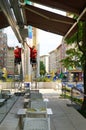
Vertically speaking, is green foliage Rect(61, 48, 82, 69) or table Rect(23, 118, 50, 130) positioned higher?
green foliage Rect(61, 48, 82, 69)

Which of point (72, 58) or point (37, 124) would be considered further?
point (72, 58)

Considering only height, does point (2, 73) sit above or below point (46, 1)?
below

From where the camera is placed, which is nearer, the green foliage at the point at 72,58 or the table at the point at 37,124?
the table at the point at 37,124

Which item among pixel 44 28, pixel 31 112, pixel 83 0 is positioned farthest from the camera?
pixel 44 28

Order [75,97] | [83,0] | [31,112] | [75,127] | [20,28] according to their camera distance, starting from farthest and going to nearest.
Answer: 1. [75,97]
2. [20,28]
3. [83,0]
4. [75,127]
5. [31,112]

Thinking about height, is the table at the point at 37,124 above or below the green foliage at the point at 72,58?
below

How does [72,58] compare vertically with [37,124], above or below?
above

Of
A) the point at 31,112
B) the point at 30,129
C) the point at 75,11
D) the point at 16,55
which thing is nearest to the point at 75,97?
the point at 16,55

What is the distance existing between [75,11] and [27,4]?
1.69 metres

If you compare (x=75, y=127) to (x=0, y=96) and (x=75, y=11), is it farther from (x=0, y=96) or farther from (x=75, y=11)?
(x=75, y=11)

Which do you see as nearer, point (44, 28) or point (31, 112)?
point (31, 112)

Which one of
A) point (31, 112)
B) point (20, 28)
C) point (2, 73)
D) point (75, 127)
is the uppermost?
point (20, 28)

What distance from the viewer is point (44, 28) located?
52.5 ft

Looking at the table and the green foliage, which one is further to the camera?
the green foliage
